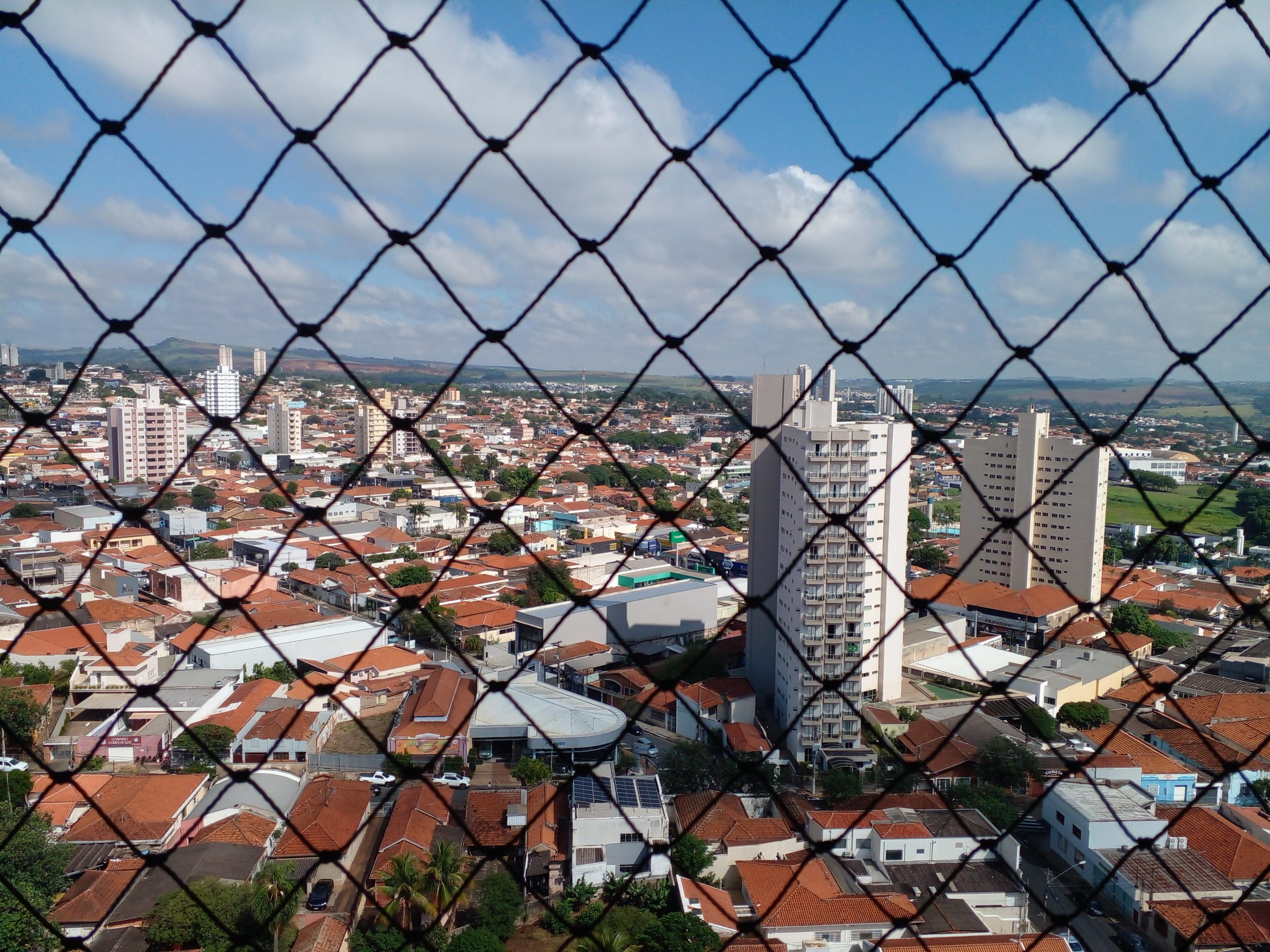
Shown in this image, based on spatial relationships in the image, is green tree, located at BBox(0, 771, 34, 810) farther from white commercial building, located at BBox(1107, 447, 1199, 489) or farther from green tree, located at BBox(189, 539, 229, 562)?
white commercial building, located at BBox(1107, 447, 1199, 489)

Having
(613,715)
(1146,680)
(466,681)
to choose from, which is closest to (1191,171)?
(1146,680)

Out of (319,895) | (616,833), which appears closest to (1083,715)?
(616,833)

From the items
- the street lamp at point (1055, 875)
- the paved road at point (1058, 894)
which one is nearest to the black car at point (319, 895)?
the paved road at point (1058, 894)

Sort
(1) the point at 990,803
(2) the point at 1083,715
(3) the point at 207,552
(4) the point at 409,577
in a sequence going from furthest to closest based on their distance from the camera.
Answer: (3) the point at 207,552, (4) the point at 409,577, (2) the point at 1083,715, (1) the point at 990,803

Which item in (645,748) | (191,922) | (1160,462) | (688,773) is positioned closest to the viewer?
(191,922)

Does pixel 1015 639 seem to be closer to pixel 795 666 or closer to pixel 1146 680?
pixel 795 666

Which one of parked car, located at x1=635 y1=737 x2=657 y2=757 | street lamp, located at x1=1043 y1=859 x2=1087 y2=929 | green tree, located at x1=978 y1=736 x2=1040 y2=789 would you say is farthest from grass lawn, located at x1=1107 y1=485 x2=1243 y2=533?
parked car, located at x1=635 y1=737 x2=657 y2=757

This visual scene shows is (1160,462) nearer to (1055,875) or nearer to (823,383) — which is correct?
(823,383)
